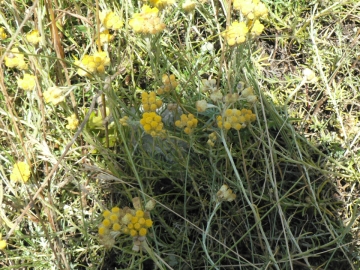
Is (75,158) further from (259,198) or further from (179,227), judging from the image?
(259,198)

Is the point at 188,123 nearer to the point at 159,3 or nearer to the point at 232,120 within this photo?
the point at 232,120

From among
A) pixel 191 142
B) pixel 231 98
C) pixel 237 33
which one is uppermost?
pixel 237 33

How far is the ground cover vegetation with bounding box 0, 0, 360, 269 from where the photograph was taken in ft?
4.23

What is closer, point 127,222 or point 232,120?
point 127,222

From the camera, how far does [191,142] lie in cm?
125

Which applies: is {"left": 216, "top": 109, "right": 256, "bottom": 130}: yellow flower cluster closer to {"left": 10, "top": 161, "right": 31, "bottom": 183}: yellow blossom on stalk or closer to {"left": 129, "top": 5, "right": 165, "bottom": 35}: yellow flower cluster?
{"left": 129, "top": 5, "right": 165, "bottom": 35}: yellow flower cluster

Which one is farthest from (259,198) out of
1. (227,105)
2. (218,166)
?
(227,105)

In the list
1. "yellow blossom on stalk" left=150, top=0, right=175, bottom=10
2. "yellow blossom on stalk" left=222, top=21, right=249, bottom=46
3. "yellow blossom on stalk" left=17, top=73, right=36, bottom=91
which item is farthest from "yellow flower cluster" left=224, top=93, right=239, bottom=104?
"yellow blossom on stalk" left=17, top=73, right=36, bottom=91

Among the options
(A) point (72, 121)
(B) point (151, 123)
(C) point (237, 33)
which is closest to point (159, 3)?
(C) point (237, 33)

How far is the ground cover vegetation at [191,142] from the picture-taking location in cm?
129

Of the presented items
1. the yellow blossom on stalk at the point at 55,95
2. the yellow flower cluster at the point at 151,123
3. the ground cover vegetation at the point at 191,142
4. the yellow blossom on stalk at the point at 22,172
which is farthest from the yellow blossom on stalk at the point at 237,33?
the yellow blossom on stalk at the point at 22,172

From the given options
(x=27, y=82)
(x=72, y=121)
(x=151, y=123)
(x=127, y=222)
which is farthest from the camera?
(x=72, y=121)

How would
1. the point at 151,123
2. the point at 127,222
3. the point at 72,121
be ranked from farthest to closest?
the point at 72,121 → the point at 151,123 → the point at 127,222

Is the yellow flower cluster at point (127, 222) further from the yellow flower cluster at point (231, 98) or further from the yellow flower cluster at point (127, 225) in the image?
the yellow flower cluster at point (231, 98)
